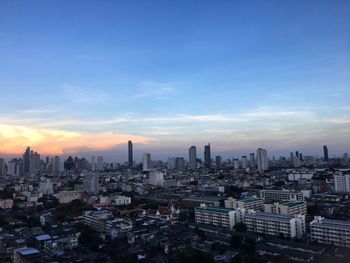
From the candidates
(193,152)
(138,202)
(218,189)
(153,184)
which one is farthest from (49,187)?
(193,152)

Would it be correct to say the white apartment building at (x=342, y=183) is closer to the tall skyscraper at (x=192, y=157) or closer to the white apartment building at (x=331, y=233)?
the white apartment building at (x=331, y=233)

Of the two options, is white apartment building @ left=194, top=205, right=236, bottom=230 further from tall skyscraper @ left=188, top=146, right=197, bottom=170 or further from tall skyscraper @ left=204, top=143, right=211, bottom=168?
tall skyscraper @ left=204, top=143, right=211, bottom=168

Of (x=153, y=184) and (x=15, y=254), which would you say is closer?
(x=15, y=254)

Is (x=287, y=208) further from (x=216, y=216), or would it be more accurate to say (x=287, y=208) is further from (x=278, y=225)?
(x=216, y=216)

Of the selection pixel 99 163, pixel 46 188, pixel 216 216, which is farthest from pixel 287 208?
pixel 99 163

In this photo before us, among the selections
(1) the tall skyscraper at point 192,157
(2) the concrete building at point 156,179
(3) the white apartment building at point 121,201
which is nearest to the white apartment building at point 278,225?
(3) the white apartment building at point 121,201

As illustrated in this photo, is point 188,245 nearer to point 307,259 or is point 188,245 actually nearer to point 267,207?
point 307,259
